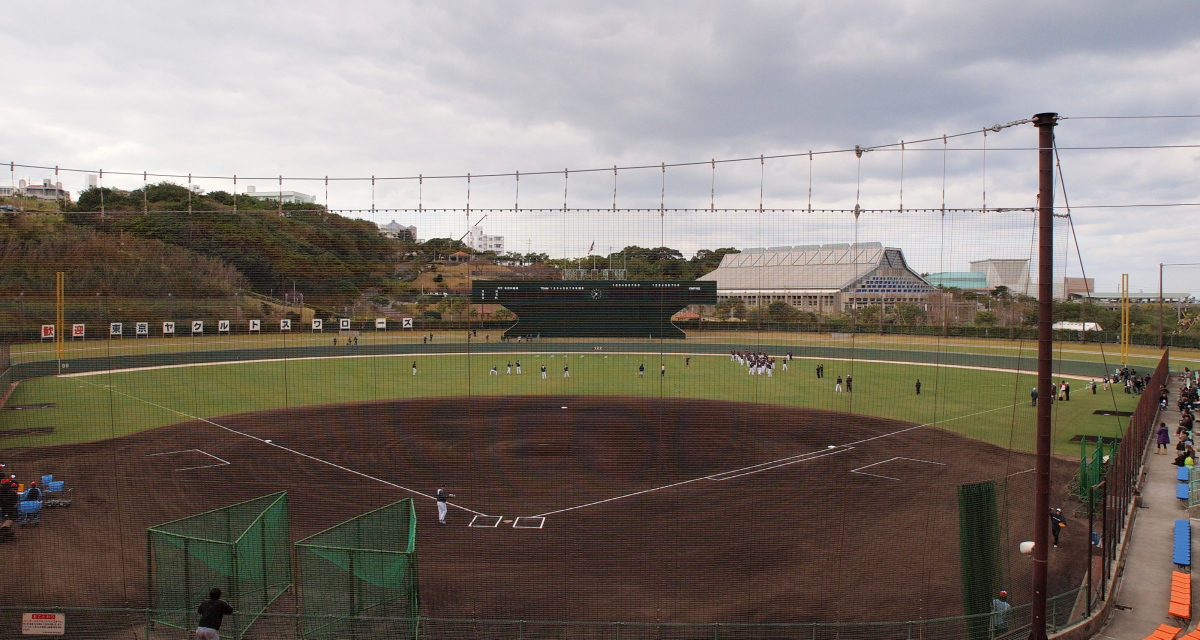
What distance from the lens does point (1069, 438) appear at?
2131cm

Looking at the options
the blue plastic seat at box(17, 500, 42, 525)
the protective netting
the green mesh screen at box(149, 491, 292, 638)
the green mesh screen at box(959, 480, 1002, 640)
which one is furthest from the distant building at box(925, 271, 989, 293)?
the blue plastic seat at box(17, 500, 42, 525)

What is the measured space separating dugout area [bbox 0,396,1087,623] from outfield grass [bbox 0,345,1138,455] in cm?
259

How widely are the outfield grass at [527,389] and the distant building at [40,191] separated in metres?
7.37

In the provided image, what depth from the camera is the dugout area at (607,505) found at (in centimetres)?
1038

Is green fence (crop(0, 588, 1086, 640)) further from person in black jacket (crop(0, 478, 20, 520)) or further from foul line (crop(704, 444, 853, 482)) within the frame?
foul line (crop(704, 444, 853, 482))

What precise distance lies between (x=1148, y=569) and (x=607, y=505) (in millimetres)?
10097

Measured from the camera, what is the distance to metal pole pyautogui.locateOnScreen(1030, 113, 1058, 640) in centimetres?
725

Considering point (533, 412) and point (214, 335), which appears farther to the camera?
point (214, 335)

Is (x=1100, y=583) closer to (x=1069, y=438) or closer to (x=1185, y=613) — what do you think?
(x=1185, y=613)

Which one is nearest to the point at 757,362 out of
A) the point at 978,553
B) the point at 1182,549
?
the point at 1182,549

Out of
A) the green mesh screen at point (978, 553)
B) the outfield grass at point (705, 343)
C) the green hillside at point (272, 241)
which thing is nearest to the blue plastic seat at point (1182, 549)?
the green mesh screen at point (978, 553)

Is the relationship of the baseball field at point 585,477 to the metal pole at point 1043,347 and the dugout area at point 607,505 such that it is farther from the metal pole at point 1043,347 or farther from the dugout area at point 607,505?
the metal pole at point 1043,347

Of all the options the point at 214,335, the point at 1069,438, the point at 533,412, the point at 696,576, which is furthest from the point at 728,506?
the point at 214,335

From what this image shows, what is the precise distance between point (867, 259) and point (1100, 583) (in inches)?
462
